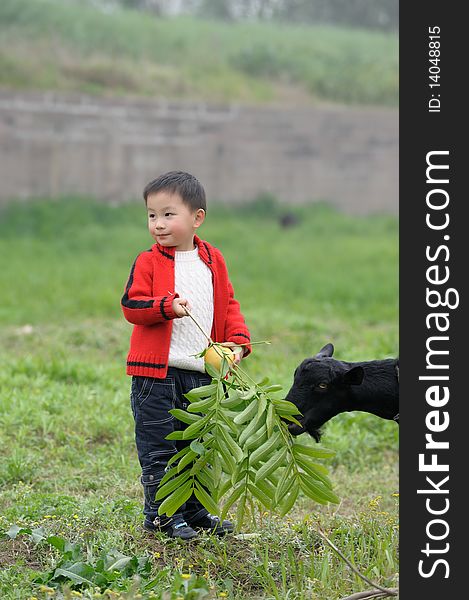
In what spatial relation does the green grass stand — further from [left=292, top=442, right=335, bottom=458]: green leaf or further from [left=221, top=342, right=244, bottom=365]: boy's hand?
[left=292, top=442, right=335, bottom=458]: green leaf

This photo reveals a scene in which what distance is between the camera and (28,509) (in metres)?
4.76

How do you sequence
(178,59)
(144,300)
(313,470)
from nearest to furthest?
(313,470) < (144,300) < (178,59)

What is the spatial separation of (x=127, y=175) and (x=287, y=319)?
699 cm

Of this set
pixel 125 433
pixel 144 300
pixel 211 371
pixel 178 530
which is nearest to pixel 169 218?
pixel 144 300

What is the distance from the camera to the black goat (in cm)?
435

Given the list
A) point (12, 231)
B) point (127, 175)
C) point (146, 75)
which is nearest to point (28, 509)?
point (12, 231)

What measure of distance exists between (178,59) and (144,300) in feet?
58.2

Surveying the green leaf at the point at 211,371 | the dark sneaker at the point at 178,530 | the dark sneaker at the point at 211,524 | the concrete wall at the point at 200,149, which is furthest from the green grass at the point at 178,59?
the green leaf at the point at 211,371

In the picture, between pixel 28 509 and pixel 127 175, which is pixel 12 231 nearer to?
pixel 127 175

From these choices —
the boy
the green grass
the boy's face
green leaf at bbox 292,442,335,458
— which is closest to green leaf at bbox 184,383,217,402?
the boy

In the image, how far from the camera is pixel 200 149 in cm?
1716

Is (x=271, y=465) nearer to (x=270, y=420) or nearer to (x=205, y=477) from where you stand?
(x=270, y=420)

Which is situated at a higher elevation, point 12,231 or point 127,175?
point 127,175

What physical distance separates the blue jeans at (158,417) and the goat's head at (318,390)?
0.41 meters
